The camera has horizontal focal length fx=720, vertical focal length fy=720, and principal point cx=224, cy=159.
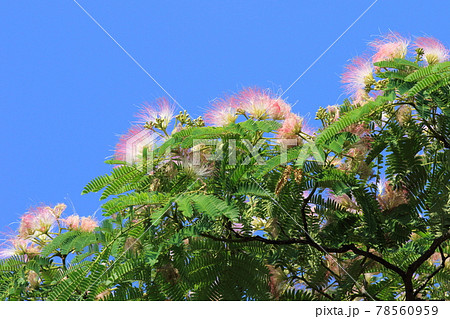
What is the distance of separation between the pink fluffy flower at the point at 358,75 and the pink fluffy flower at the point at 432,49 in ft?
1.20

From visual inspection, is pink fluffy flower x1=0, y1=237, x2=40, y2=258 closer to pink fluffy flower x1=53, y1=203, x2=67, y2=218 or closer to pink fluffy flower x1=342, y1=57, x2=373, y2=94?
pink fluffy flower x1=53, y1=203, x2=67, y2=218

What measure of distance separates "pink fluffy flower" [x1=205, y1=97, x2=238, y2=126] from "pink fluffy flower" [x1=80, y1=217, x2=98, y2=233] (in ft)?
3.55

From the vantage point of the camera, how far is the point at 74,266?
177 inches

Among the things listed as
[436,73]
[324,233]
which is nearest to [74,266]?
[324,233]

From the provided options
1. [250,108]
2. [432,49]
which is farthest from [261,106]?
[432,49]

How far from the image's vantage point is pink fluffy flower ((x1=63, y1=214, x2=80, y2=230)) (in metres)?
5.04

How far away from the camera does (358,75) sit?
5125 mm

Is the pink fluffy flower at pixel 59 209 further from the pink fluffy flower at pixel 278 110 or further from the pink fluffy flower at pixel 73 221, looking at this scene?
the pink fluffy flower at pixel 278 110

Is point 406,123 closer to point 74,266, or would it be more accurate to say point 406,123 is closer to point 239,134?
point 239,134

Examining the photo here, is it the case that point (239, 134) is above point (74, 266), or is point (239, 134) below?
above

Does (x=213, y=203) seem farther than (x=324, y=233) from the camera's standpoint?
No

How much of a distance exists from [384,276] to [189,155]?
1.81 meters

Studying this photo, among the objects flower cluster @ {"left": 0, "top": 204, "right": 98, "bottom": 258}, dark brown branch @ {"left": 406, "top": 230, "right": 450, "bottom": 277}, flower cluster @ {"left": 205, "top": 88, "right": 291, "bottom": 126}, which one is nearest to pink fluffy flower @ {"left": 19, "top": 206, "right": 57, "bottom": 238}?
flower cluster @ {"left": 0, "top": 204, "right": 98, "bottom": 258}

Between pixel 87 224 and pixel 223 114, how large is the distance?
1230mm
